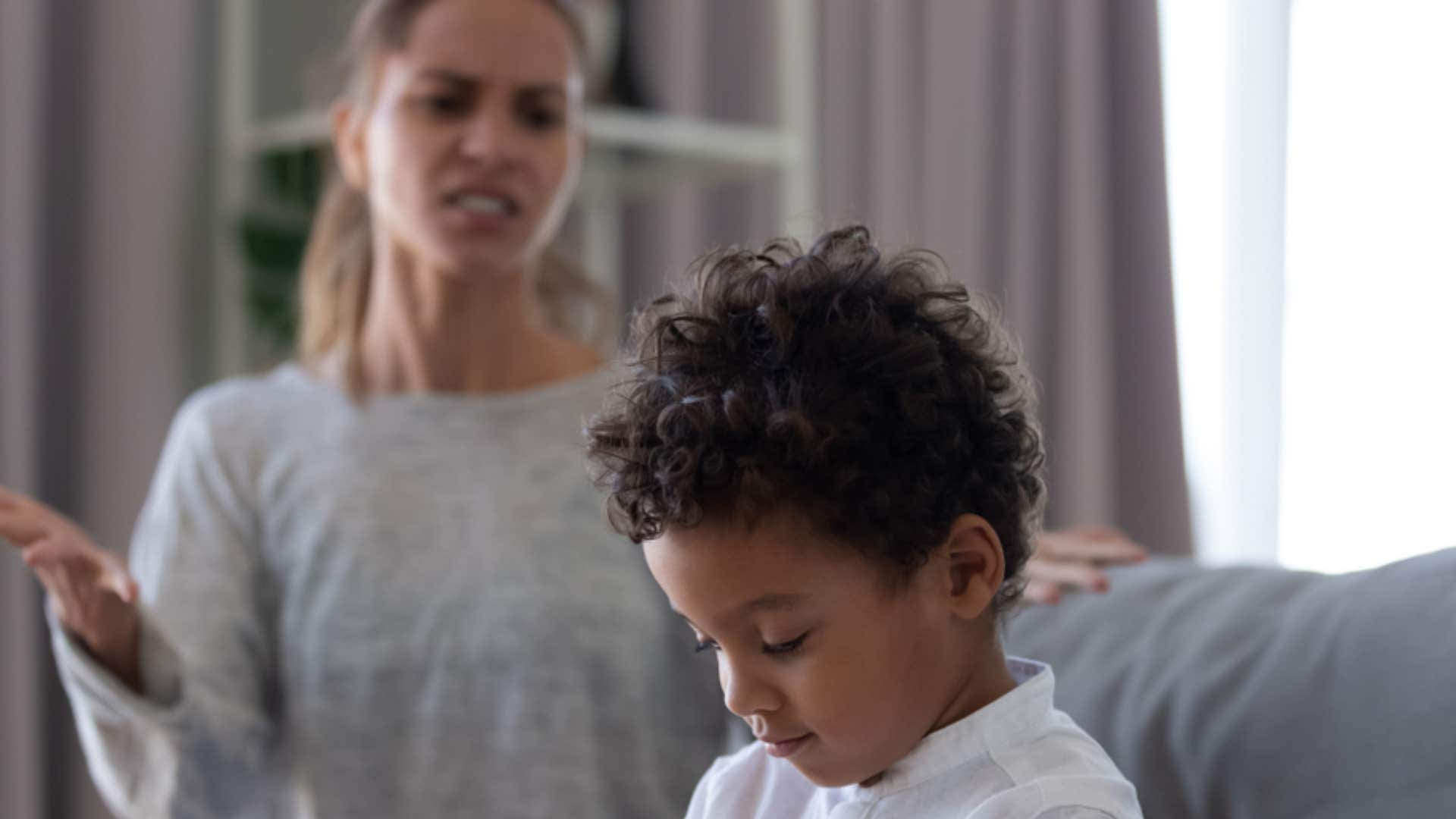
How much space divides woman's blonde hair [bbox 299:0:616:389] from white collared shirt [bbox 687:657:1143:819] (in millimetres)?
927

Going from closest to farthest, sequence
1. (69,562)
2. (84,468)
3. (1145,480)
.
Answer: (69,562) → (84,468) → (1145,480)

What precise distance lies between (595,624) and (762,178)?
4.22 ft

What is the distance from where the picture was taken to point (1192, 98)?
2740 millimetres

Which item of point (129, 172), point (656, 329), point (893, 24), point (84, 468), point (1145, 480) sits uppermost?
point (893, 24)

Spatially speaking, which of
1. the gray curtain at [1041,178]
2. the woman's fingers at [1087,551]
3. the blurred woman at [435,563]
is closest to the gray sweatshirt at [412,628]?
the blurred woman at [435,563]

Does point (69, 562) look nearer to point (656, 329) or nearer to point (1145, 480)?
point (656, 329)

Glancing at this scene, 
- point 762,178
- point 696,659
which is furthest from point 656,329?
point 762,178

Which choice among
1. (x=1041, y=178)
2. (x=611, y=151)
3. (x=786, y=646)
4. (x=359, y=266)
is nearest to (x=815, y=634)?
(x=786, y=646)

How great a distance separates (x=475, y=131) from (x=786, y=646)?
836 millimetres

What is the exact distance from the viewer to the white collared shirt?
77 centimetres

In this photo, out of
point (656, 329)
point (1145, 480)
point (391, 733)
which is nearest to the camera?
point (656, 329)

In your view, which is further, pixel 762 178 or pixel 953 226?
pixel 953 226

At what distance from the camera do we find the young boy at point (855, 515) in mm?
788

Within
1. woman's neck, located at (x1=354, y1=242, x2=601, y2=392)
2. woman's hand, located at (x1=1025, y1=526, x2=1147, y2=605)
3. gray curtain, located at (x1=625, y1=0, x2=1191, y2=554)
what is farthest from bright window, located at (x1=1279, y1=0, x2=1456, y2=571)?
woman's neck, located at (x1=354, y1=242, x2=601, y2=392)
